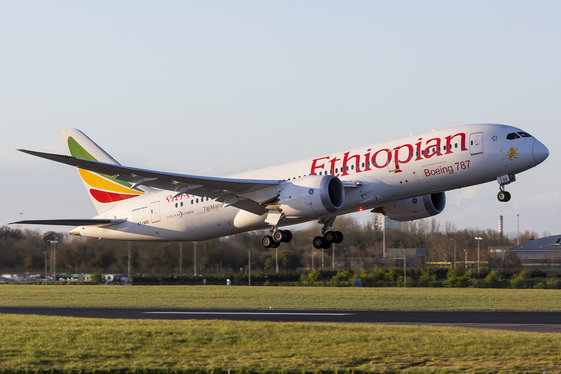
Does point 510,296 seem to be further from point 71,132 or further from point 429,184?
point 71,132

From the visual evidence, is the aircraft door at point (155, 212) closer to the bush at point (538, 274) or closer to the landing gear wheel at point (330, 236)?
the landing gear wheel at point (330, 236)

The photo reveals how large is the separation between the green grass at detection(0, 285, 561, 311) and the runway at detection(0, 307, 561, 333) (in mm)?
5807

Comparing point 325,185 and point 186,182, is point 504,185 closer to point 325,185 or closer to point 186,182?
point 325,185

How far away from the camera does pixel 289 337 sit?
25516 mm

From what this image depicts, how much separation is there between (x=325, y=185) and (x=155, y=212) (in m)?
13.7

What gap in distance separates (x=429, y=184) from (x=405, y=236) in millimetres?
54163

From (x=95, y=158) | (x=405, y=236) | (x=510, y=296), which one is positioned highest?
(x=95, y=158)

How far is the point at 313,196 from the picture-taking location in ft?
109

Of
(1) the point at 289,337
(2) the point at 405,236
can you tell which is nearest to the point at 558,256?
(2) the point at 405,236

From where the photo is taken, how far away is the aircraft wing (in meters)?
33.0

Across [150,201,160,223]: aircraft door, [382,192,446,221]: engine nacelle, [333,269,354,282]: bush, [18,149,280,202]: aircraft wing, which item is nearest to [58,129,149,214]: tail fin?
[150,201,160,223]: aircraft door

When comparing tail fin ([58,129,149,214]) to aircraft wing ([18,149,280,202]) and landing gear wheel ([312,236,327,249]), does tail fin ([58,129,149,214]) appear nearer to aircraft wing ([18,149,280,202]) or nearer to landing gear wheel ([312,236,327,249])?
aircraft wing ([18,149,280,202])

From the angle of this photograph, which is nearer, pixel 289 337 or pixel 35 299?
pixel 289 337

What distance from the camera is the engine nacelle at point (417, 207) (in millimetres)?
38844
